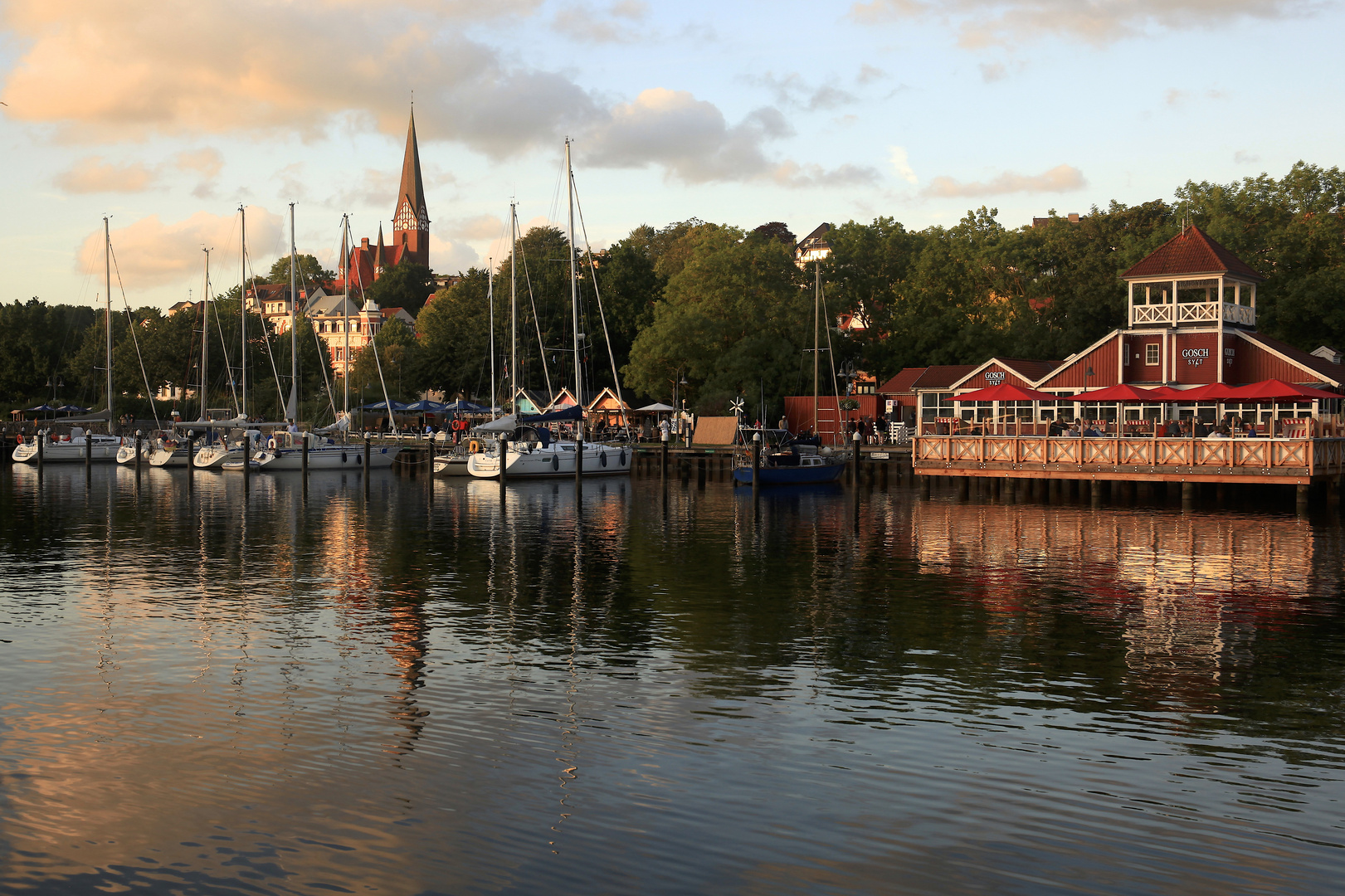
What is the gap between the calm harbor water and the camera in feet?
33.6

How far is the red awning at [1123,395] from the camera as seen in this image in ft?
162

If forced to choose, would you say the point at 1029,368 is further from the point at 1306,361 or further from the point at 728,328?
the point at 728,328

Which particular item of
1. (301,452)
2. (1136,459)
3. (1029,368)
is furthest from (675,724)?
(301,452)

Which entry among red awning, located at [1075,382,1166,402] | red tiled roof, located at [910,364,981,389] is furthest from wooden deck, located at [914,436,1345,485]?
red tiled roof, located at [910,364,981,389]

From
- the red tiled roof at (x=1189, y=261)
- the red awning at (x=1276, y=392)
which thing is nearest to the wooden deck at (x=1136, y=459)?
the red awning at (x=1276, y=392)

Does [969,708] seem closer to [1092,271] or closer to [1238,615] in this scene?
[1238,615]

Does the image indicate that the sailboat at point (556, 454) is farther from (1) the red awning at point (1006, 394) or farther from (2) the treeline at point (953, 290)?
(1) the red awning at point (1006, 394)

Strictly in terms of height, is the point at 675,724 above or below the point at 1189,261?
below

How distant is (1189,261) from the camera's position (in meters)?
52.4

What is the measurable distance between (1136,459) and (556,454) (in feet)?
98.8

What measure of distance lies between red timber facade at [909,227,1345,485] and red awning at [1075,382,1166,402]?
41 cm

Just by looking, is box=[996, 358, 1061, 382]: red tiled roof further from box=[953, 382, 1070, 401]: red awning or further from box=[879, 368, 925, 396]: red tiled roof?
box=[879, 368, 925, 396]: red tiled roof

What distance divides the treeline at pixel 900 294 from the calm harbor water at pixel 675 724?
40.5 metres

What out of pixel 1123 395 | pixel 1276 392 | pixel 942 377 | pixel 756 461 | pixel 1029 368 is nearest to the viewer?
pixel 1276 392
